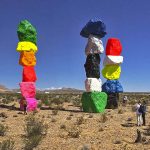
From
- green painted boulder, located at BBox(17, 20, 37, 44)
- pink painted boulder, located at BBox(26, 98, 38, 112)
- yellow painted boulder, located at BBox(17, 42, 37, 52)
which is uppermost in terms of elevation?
green painted boulder, located at BBox(17, 20, 37, 44)

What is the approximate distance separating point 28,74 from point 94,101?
17.7 ft

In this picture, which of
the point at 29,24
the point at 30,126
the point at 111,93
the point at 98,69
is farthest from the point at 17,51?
the point at 30,126

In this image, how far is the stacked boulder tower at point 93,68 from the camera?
25.7 metres

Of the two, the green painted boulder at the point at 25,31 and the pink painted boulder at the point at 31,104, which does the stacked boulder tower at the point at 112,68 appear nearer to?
the pink painted boulder at the point at 31,104

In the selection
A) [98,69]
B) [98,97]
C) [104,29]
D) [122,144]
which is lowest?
[122,144]

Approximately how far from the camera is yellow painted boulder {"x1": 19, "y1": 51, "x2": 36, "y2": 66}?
26688mm

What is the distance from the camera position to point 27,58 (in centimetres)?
2686

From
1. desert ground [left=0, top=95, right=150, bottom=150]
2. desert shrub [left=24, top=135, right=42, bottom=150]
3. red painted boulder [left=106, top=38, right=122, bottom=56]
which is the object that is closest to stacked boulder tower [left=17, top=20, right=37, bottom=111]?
desert ground [left=0, top=95, right=150, bottom=150]

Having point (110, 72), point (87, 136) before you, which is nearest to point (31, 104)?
point (110, 72)

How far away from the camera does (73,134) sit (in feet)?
51.9

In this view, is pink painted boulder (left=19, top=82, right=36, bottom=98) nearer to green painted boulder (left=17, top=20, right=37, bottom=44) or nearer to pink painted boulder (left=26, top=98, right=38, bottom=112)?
pink painted boulder (left=26, top=98, right=38, bottom=112)

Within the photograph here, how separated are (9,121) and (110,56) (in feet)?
34.9

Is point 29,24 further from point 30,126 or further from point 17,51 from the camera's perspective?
point 30,126

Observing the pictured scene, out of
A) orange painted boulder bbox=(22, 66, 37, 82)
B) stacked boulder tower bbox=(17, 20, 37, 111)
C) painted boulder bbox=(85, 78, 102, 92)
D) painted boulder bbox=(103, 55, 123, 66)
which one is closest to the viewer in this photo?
painted boulder bbox=(85, 78, 102, 92)
